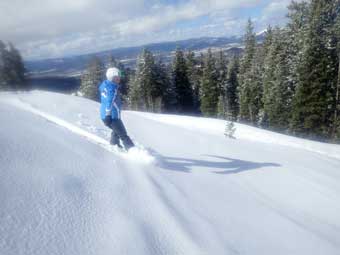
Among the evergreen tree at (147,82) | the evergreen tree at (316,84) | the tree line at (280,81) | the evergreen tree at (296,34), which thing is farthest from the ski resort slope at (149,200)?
the evergreen tree at (147,82)

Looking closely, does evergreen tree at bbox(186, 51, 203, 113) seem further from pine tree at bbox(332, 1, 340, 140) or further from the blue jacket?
the blue jacket

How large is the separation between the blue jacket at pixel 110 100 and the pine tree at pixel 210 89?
41492 millimetres

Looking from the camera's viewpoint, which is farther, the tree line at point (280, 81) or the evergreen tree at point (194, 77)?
the evergreen tree at point (194, 77)

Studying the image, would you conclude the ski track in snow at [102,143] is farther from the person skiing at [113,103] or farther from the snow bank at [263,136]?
the snow bank at [263,136]

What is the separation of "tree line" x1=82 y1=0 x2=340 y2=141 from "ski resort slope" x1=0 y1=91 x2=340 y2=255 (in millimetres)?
16265

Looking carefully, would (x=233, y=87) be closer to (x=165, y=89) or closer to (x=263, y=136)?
(x=165, y=89)

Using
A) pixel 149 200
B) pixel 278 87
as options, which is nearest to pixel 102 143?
pixel 149 200

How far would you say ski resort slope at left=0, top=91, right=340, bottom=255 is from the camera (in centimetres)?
345

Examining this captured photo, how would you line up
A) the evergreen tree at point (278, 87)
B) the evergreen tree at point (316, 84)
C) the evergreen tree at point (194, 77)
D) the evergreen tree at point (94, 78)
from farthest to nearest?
the evergreen tree at point (194, 77) → the evergreen tree at point (94, 78) → the evergreen tree at point (278, 87) → the evergreen tree at point (316, 84)

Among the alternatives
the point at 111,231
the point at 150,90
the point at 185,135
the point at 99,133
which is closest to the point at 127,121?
the point at 185,135

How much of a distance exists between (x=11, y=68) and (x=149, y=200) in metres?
33.4

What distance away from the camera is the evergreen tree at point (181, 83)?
51.8 metres

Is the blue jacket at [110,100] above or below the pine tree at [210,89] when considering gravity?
above

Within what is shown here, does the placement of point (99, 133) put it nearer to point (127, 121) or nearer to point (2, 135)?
point (2, 135)
